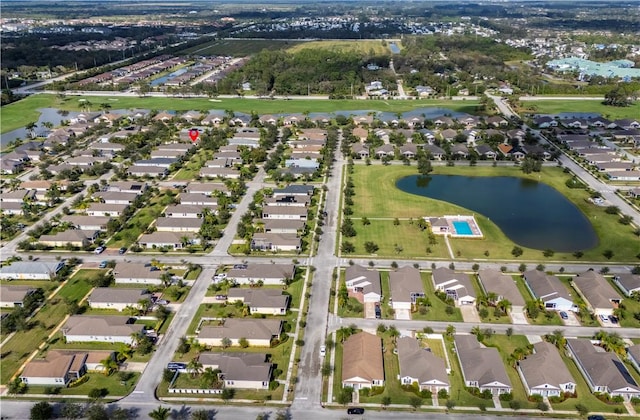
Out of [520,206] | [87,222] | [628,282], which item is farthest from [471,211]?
[87,222]

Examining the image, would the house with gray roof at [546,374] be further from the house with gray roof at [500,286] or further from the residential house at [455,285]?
the residential house at [455,285]

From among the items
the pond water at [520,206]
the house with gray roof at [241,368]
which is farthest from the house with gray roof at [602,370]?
the house with gray roof at [241,368]

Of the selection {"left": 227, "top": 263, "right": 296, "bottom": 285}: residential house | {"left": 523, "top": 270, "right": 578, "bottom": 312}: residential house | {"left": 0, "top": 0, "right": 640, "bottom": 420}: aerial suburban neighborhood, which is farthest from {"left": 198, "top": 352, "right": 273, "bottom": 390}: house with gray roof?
{"left": 523, "top": 270, "right": 578, "bottom": 312}: residential house

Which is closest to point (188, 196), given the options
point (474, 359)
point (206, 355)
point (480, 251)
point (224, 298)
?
point (224, 298)

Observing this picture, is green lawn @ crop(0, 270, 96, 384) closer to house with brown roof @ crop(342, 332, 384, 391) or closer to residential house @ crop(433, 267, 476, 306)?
house with brown roof @ crop(342, 332, 384, 391)

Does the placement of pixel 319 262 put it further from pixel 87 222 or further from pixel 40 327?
pixel 87 222

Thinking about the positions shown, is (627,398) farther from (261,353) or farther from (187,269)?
(187,269)
